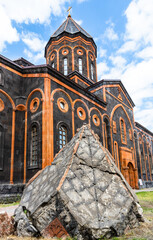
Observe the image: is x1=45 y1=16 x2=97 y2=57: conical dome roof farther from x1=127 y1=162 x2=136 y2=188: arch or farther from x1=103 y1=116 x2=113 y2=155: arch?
x1=127 y1=162 x2=136 y2=188: arch

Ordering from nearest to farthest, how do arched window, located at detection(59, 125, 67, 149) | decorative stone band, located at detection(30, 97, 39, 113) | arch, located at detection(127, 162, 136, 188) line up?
decorative stone band, located at detection(30, 97, 39, 113) < arched window, located at detection(59, 125, 67, 149) < arch, located at detection(127, 162, 136, 188)

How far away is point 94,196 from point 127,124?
18535mm

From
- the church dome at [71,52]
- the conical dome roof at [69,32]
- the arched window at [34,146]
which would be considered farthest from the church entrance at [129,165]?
the conical dome roof at [69,32]

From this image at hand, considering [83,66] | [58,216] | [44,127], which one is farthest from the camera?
[83,66]

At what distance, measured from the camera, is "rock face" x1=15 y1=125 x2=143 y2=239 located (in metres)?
2.84

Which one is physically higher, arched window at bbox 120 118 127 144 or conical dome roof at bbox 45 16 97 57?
conical dome roof at bbox 45 16 97 57

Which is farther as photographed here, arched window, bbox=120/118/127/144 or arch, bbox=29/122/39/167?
arched window, bbox=120/118/127/144

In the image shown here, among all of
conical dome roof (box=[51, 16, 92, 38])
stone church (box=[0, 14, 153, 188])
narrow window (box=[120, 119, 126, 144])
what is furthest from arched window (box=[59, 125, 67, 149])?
conical dome roof (box=[51, 16, 92, 38])

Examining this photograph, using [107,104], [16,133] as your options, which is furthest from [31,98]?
[107,104]

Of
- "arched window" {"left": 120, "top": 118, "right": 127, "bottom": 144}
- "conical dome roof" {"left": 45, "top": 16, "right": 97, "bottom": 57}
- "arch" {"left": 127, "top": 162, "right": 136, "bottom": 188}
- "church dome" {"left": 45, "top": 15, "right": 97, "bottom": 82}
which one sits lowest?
"arch" {"left": 127, "top": 162, "right": 136, "bottom": 188}

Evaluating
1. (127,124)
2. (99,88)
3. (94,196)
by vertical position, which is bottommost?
(94,196)

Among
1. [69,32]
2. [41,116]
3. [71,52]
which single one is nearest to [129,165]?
[41,116]

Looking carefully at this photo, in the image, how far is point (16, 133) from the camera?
1163cm

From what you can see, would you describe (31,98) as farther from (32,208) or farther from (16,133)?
(32,208)
